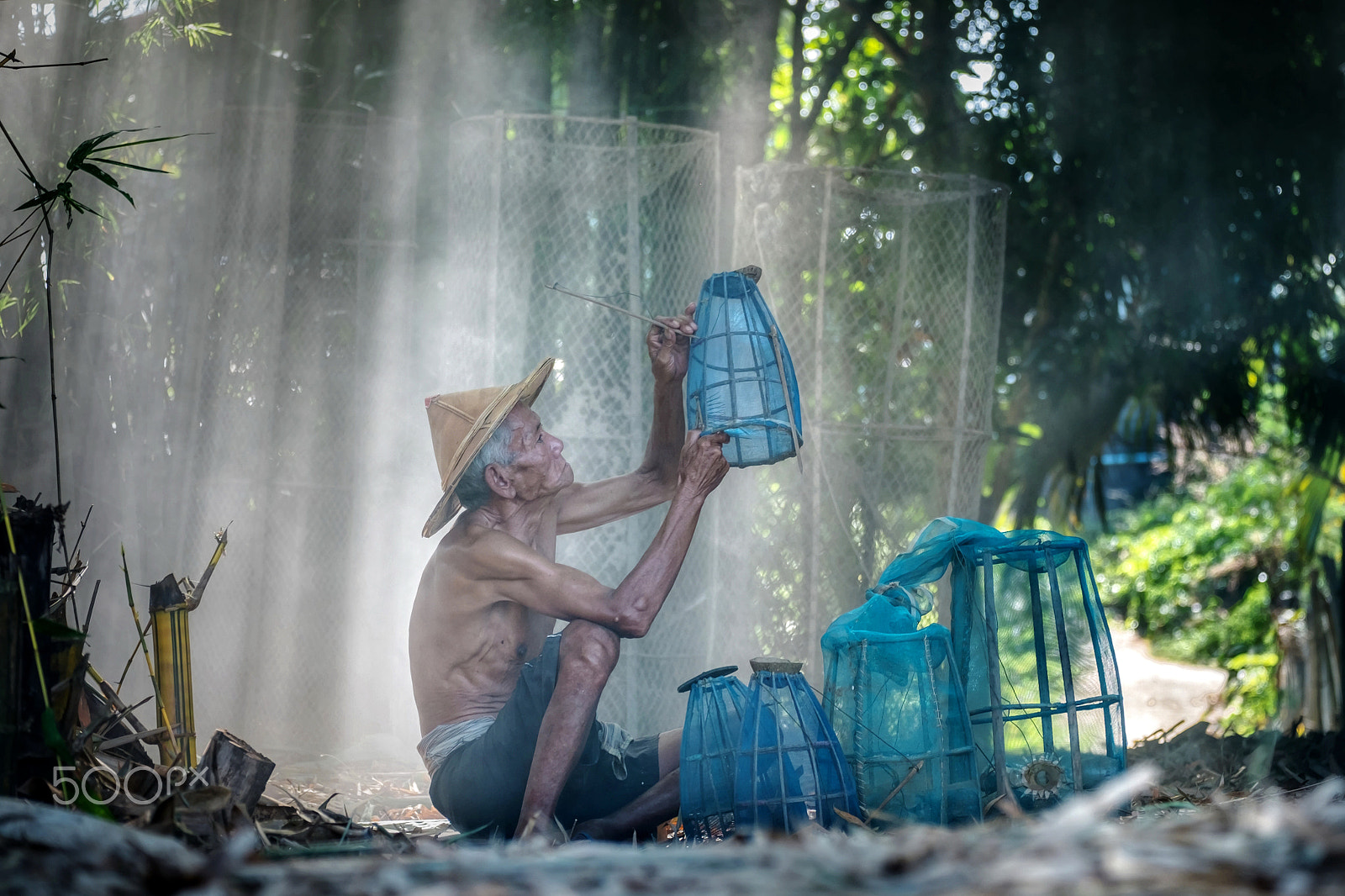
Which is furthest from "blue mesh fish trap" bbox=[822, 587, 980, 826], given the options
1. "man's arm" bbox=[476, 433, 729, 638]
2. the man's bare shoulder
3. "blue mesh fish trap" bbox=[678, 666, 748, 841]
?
the man's bare shoulder

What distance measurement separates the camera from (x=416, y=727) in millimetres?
4652

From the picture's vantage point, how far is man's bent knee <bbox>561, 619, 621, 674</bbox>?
9.51 feet

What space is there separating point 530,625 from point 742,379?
1.00m

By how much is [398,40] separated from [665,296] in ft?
6.63

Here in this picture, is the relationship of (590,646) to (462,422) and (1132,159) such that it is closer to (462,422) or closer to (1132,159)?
(462,422)

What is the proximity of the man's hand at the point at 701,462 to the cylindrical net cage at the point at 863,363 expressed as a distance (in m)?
1.53

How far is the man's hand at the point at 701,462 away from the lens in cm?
304

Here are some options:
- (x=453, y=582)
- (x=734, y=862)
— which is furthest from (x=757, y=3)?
(x=734, y=862)

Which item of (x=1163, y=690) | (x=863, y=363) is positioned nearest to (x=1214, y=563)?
(x=1163, y=690)

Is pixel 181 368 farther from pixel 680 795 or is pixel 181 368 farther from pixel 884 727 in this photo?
pixel 884 727

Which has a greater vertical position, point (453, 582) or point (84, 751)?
point (453, 582)

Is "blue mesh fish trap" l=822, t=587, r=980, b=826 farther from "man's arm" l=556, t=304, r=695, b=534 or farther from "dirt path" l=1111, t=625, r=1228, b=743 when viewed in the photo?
"dirt path" l=1111, t=625, r=1228, b=743

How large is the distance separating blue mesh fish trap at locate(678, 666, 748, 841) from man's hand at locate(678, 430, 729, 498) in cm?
52

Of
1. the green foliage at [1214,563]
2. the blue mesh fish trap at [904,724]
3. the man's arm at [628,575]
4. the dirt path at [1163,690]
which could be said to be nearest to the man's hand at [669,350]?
the man's arm at [628,575]
